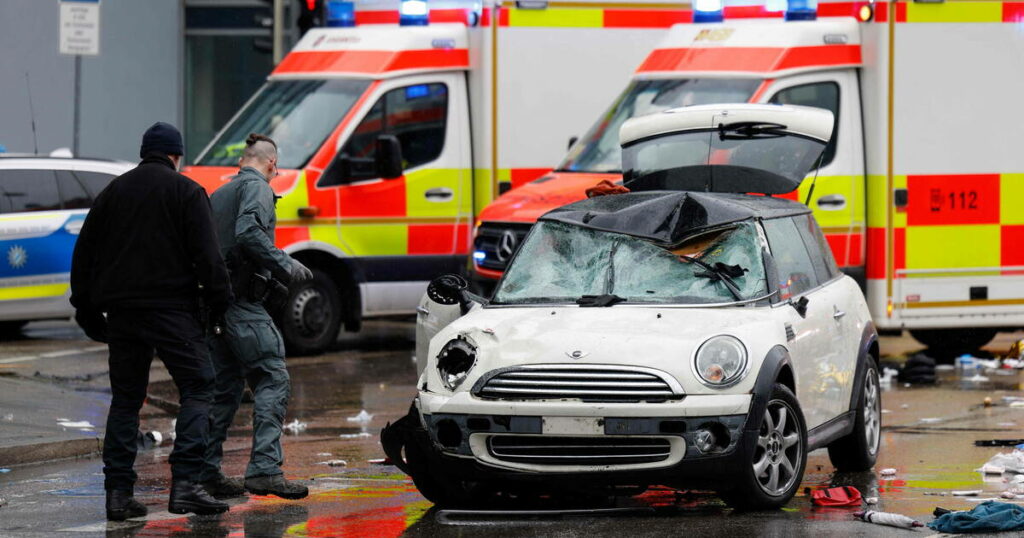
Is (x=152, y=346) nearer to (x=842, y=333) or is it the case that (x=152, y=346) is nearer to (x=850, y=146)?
(x=842, y=333)

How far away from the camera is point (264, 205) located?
8.26 metres

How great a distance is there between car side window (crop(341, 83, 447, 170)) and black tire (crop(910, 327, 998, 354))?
422 centimetres

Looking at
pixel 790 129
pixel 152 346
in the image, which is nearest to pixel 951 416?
pixel 790 129

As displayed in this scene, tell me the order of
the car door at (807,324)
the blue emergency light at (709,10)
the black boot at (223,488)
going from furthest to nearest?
1. the blue emergency light at (709,10)
2. the black boot at (223,488)
3. the car door at (807,324)

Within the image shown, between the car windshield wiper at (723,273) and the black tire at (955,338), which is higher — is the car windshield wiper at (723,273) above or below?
above

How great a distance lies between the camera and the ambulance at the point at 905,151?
13.4 metres

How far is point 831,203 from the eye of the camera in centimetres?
1344

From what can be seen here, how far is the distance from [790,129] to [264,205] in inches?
156

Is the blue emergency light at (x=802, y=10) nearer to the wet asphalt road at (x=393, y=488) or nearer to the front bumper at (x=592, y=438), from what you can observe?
the wet asphalt road at (x=393, y=488)

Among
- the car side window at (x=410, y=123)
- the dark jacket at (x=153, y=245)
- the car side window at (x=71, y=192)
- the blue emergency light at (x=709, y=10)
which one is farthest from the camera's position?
the car side window at (x=71, y=192)

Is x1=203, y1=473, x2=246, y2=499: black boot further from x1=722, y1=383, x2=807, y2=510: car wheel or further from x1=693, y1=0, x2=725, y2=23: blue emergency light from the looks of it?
x1=693, y1=0, x2=725, y2=23: blue emergency light

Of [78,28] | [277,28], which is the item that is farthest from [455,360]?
[277,28]

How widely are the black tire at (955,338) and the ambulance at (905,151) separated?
0.94 m

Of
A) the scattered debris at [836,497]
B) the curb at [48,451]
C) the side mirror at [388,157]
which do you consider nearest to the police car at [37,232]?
the side mirror at [388,157]
